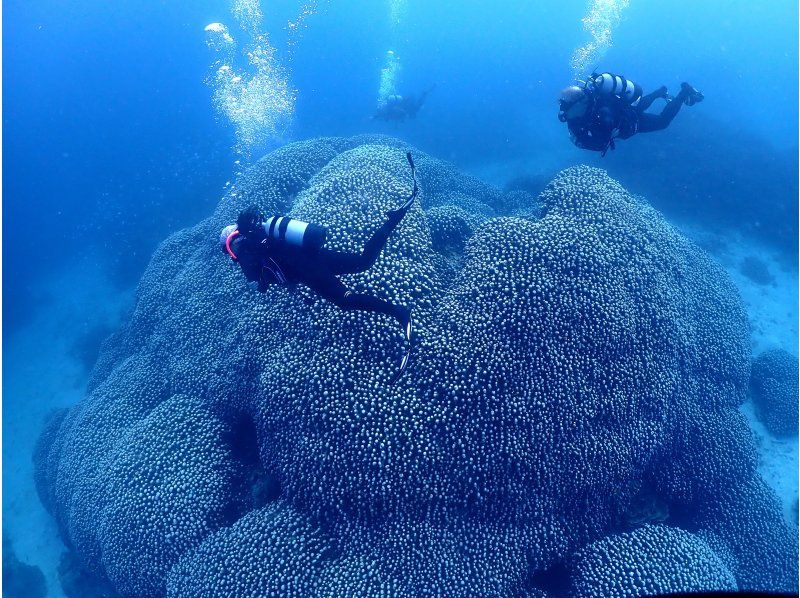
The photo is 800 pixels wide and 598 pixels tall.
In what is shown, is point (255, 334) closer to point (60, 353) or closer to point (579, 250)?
point (579, 250)

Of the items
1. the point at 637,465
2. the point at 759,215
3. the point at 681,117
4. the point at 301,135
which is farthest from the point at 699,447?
the point at 301,135

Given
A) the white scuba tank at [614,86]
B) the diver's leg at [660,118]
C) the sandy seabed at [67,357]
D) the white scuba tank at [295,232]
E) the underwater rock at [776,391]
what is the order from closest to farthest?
the white scuba tank at [295,232] → the white scuba tank at [614,86] → the diver's leg at [660,118] → the underwater rock at [776,391] → the sandy seabed at [67,357]

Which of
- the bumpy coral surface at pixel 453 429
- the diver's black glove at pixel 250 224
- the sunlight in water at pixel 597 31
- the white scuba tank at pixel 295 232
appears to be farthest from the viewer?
the sunlight in water at pixel 597 31

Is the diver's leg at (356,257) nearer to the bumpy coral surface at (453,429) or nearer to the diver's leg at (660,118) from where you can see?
the bumpy coral surface at (453,429)

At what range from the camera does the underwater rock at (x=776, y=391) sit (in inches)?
372

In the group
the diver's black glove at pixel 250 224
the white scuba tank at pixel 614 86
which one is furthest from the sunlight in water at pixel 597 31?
the diver's black glove at pixel 250 224

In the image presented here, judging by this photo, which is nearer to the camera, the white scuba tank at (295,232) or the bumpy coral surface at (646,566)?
the white scuba tank at (295,232)

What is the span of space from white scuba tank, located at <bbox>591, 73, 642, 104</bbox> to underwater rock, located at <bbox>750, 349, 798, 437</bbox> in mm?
7736

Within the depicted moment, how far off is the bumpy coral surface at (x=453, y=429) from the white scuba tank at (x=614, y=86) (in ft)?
4.74

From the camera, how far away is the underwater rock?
372 inches

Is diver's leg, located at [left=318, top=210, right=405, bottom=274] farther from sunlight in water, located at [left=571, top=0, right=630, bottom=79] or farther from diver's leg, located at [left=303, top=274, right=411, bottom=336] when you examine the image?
sunlight in water, located at [left=571, top=0, right=630, bottom=79]

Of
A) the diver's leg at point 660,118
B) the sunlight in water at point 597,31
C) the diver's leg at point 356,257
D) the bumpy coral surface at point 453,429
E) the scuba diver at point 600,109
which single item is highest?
the sunlight in water at point 597,31

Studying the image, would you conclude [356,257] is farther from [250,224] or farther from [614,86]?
[614,86]

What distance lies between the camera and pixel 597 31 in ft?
172
